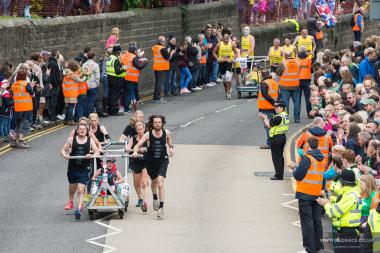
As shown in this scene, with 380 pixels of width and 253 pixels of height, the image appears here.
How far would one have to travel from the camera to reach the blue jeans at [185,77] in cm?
4334

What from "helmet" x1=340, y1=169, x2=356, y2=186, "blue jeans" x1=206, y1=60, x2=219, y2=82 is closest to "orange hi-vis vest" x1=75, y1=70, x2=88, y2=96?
"blue jeans" x1=206, y1=60, x2=219, y2=82

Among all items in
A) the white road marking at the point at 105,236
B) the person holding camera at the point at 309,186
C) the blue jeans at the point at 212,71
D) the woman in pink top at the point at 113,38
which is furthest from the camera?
the blue jeans at the point at 212,71

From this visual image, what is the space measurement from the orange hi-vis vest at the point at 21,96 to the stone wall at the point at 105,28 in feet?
12.0

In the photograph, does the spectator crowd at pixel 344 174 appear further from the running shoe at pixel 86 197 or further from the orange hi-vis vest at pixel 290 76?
the orange hi-vis vest at pixel 290 76

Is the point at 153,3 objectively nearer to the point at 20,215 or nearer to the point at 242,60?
the point at 242,60

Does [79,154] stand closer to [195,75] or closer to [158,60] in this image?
[158,60]

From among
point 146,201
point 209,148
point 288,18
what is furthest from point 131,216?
point 288,18

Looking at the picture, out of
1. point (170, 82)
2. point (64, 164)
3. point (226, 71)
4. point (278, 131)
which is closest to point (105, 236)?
point (278, 131)

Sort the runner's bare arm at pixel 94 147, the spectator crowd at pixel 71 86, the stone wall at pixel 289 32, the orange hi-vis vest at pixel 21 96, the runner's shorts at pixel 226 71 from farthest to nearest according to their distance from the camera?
the stone wall at pixel 289 32 < the runner's shorts at pixel 226 71 < the spectator crowd at pixel 71 86 < the orange hi-vis vest at pixel 21 96 < the runner's bare arm at pixel 94 147

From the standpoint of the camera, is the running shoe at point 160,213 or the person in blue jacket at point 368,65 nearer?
the running shoe at point 160,213

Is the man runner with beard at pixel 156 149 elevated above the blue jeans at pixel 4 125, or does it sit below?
above

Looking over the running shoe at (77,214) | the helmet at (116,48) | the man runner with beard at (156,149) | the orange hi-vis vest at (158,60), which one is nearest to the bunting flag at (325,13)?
the orange hi-vis vest at (158,60)

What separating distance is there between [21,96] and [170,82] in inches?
534

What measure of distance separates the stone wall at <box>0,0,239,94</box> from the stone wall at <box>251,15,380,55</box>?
4.85ft
